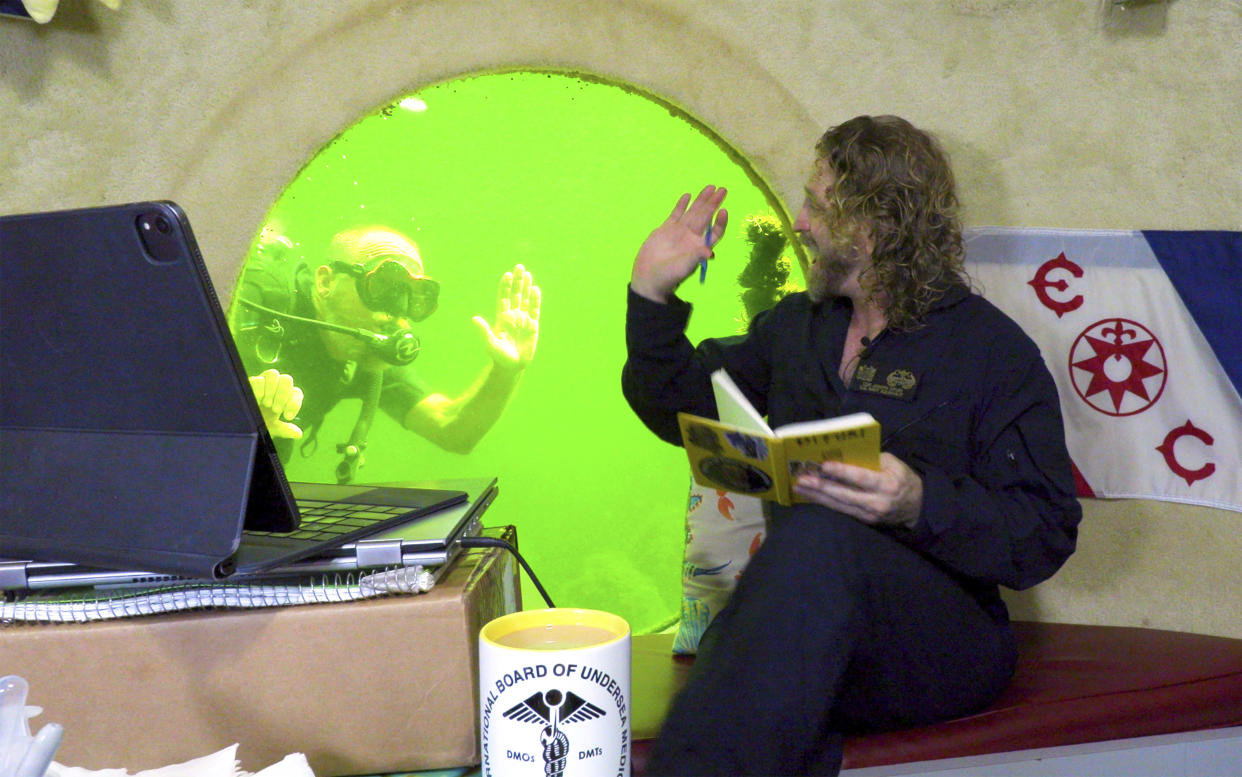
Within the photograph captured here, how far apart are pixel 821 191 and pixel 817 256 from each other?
0.13m

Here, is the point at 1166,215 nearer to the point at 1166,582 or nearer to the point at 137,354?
the point at 1166,582

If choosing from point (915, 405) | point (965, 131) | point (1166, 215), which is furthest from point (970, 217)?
point (915, 405)

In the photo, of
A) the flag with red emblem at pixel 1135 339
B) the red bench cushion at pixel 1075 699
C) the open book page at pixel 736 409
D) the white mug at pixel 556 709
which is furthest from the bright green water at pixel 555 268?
the white mug at pixel 556 709

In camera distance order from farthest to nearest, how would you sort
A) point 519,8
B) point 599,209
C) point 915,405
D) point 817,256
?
point 599,209
point 519,8
point 817,256
point 915,405

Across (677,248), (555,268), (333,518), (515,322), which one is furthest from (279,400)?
(333,518)

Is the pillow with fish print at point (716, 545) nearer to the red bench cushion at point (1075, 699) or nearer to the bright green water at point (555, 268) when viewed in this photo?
the red bench cushion at point (1075, 699)

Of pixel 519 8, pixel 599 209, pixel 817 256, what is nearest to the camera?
pixel 817 256

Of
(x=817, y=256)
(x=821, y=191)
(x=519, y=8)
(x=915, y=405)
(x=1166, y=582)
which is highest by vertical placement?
(x=519, y=8)

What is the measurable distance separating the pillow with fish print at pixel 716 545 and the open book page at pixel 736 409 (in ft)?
1.56

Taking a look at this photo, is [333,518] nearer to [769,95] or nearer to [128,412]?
[128,412]

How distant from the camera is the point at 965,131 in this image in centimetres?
210

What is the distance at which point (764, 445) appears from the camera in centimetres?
121

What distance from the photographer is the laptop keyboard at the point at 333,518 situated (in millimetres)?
924

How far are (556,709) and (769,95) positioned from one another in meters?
1.65
